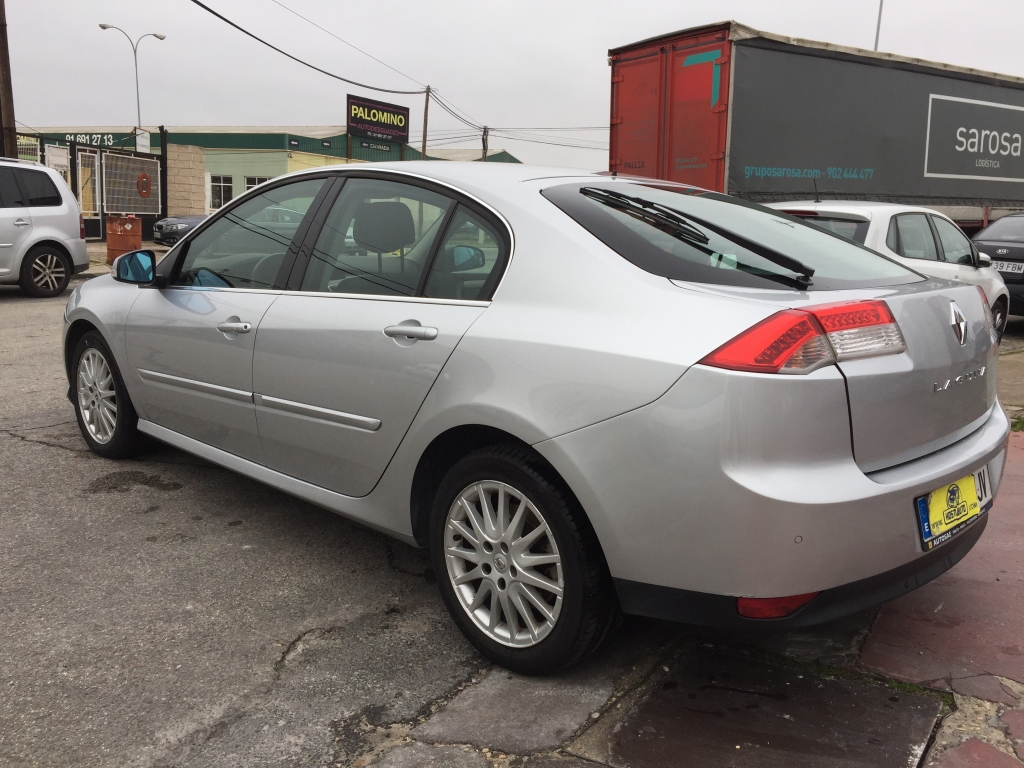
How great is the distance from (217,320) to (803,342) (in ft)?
7.70

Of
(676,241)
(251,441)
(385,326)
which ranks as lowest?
(251,441)

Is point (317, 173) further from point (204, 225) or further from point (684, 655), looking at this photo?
point (684, 655)

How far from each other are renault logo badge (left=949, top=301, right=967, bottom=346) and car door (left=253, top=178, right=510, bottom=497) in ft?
4.14

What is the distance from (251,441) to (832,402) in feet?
7.31

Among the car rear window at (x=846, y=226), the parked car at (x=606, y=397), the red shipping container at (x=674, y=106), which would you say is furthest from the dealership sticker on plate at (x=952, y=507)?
the red shipping container at (x=674, y=106)

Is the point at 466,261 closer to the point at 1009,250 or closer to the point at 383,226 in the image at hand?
the point at 383,226

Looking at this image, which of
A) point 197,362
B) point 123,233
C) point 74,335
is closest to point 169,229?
point 123,233

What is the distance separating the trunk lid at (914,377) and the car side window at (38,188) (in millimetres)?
11535

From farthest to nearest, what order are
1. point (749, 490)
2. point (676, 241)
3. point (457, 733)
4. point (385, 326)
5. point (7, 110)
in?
point (7, 110), point (385, 326), point (676, 241), point (457, 733), point (749, 490)

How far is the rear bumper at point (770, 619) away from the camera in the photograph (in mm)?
2160

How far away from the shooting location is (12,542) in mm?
3502

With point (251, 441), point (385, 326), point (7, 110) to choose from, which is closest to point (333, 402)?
point (385, 326)

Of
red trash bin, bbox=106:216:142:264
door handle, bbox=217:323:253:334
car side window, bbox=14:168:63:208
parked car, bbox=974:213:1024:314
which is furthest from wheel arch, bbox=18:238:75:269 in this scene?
parked car, bbox=974:213:1024:314

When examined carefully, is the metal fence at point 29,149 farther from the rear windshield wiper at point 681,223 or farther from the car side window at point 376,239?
the rear windshield wiper at point 681,223
